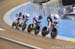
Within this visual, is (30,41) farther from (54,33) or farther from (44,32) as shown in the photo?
(54,33)

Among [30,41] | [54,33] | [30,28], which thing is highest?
[30,28]

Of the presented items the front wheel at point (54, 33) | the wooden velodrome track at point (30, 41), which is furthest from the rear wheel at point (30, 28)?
the front wheel at point (54, 33)

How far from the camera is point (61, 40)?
9.05 meters

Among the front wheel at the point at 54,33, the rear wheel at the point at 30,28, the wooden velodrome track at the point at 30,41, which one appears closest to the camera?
the wooden velodrome track at the point at 30,41

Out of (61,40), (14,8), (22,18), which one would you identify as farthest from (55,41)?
(14,8)

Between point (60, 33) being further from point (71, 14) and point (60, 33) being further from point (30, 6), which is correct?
point (30, 6)

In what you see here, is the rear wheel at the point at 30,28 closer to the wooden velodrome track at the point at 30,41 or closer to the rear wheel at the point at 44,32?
the wooden velodrome track at the point at 30,41

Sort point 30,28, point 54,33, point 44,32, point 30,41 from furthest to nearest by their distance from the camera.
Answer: point 30,28, point 44,32, point 54,33, point 30,41

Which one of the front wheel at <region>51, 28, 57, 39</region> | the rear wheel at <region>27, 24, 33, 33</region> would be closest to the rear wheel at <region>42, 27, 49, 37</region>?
the front wheel at <region>51, 28, 57, 39</region>

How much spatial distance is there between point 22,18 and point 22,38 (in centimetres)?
186

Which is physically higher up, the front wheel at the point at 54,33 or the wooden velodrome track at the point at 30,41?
the front wheel at the point at 54,33

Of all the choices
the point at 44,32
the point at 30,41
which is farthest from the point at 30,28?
the point at 30,41

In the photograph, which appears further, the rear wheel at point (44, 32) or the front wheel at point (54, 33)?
the rear wheel at point (44, 32)

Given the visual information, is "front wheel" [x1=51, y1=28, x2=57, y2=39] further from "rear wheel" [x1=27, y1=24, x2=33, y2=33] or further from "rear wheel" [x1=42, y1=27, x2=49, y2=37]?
"rear wheel" [x1=27, y1=24, x2=33, y2=33]
